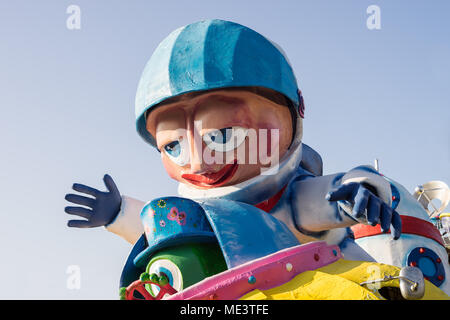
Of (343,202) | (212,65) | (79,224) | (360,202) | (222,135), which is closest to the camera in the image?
(360,202)

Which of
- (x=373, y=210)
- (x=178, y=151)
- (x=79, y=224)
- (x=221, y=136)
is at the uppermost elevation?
(x=221, y=136)

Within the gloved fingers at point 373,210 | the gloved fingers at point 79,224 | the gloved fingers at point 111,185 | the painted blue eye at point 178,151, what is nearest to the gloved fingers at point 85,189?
the gloved fingers at point 111,185

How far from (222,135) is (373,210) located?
45.4 inches

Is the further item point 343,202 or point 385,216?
point 343,202

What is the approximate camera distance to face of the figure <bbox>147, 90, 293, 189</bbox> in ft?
13.6

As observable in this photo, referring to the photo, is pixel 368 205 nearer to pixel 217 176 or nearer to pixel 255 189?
pixel 255 189

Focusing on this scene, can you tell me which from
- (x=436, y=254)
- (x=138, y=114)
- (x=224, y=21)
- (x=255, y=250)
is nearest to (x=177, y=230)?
(x=255, y=250)

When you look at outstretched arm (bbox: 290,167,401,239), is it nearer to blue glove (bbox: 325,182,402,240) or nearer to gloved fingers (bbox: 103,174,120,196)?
blue glove (bbox: 325,182,402,240)

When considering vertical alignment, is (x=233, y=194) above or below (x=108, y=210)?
above

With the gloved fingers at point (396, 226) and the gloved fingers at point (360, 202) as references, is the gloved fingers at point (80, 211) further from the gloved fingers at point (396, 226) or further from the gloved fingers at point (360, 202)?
the gloved fingers at point (396, 226)

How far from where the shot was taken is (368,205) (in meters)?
3.68

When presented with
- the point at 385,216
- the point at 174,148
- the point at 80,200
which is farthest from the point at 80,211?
the point at 385,216

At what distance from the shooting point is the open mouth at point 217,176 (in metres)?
4.27
